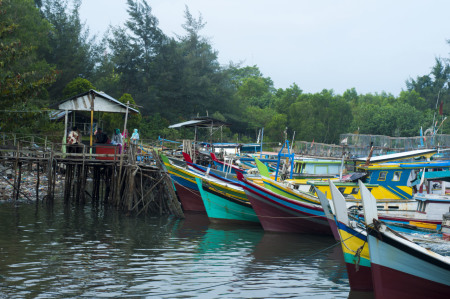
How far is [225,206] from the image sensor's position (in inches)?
803

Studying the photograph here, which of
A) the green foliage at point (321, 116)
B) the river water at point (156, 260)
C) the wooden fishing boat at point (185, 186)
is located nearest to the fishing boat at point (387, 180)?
the river water at point (156, 260)

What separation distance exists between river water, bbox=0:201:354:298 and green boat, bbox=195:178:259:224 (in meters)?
0.48

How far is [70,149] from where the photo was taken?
2414cm

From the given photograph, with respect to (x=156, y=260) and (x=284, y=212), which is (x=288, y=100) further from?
(x=156, y=260)

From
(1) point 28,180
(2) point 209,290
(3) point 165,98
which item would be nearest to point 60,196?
(1) point 28,180

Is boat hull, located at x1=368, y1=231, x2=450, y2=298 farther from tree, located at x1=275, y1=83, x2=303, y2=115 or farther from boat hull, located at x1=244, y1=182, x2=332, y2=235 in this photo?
tree, located at x1=275, y1=83, x2=303, y2=115

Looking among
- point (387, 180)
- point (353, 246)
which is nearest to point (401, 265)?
point (353, 246)

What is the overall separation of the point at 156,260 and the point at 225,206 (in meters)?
7.09

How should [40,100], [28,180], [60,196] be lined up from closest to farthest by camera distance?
[60,196]
[28,180]
[40,100]

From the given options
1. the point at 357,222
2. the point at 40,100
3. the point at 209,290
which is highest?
the point at 40,100

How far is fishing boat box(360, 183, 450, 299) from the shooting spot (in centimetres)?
869

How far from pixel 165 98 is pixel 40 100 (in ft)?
56.2

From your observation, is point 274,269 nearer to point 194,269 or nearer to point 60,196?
point 194,269

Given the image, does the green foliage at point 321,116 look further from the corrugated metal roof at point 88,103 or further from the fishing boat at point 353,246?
the fishing boat at point 353,246
